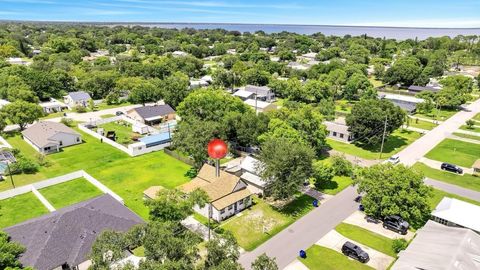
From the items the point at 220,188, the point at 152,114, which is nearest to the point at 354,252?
the point at 220,188

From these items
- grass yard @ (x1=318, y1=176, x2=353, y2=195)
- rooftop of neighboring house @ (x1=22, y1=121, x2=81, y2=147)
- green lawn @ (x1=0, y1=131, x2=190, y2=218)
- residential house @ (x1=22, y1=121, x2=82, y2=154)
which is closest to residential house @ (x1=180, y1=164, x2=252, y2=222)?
green lawn @ (x1=0, y1=131, x2=190, y2=218)

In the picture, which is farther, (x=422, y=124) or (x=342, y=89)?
(x=342, y=89)

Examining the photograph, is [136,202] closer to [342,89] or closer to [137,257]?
[137,257]

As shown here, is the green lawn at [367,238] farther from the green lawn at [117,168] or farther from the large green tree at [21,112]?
the large green tree at [21,112]

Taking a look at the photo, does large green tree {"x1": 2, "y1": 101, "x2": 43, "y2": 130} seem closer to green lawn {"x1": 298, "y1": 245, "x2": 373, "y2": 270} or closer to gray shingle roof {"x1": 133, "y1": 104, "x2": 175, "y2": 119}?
gray shingle roof {"x1": 133, "y1": 104, "x2": 175, "y2": 119}

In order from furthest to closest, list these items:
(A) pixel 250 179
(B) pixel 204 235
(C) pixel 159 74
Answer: (C) pixel 159 74, (A) pixel 250 179, (B) pixel 204 235

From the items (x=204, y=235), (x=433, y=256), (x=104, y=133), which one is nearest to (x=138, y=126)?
(x=104, y=133)

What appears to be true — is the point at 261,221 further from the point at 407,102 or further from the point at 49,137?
the point at 407,102
